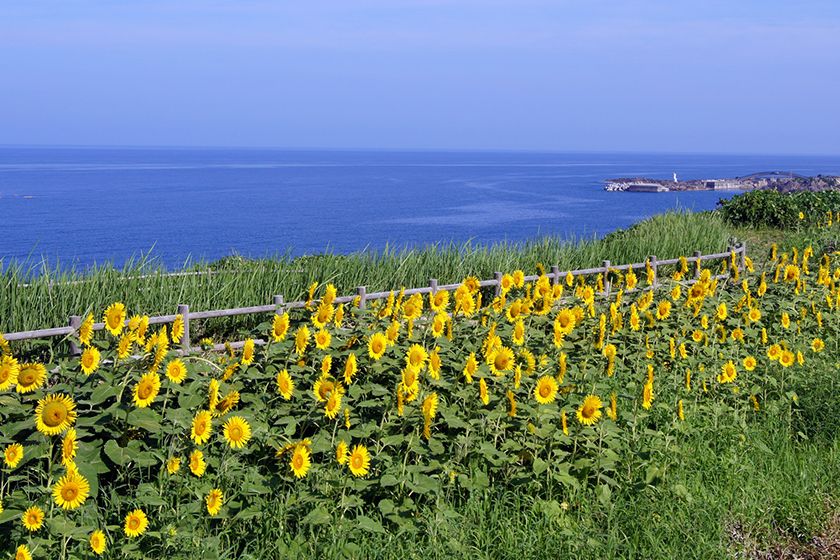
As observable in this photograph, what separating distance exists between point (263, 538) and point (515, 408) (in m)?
1.53

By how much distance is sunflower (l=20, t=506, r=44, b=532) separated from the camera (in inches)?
138

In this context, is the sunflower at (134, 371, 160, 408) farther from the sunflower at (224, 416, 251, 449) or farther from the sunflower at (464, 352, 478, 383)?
the sunflower at (464, 352, 478, 383)

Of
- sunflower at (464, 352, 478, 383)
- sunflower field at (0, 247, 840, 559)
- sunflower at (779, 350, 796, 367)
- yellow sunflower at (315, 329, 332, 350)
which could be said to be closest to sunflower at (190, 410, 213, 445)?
sunflower field at (0, 247, 840, 559)

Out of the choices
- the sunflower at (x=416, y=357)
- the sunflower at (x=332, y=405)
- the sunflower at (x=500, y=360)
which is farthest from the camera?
the sunflower at (x=500, y=360)

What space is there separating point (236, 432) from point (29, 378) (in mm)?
931

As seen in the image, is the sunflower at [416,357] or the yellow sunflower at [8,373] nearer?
the yellow sunflower at [8,373]

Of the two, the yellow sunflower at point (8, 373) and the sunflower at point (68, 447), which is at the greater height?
the yellow sunflower at point (8, 373)

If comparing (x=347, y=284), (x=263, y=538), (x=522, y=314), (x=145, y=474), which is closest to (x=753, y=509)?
(x=522, y=314)

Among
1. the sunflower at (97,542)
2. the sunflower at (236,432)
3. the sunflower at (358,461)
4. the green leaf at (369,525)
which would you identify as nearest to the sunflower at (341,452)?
the sunflower at (358,461)

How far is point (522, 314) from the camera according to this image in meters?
5.77

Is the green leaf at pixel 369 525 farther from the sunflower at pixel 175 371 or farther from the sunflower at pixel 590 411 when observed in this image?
the sunflower at pixel 590 411

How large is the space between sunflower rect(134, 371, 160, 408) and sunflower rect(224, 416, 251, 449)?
36cm

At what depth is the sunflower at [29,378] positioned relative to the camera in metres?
3.91

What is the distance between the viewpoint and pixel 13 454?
144 inches
